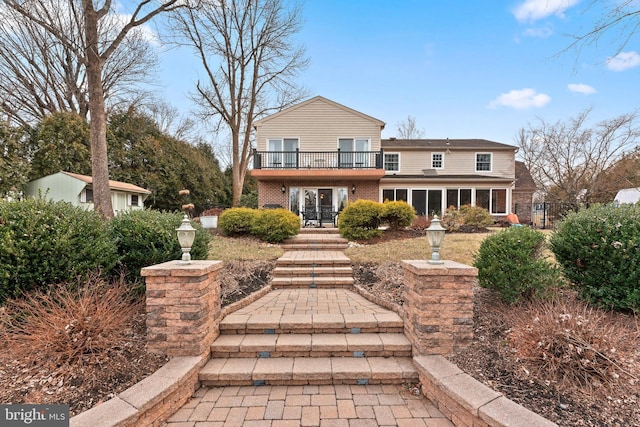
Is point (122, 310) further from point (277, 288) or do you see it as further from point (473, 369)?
point (473, 369)

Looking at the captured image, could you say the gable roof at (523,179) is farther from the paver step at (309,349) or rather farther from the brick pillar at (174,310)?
the brick pillar at (174,310)

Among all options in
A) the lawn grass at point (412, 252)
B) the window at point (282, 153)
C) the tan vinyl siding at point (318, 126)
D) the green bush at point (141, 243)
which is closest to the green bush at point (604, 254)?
the lawn grass at point (412, 252)

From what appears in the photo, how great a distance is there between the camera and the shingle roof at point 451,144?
54.7 feet

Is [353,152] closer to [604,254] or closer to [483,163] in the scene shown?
[483,163]

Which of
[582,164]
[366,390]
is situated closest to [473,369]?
[366,390]

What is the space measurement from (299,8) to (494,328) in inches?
685

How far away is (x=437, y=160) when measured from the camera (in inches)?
670

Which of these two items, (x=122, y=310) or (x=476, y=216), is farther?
(x=476, y=216)

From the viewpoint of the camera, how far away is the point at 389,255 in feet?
19.9

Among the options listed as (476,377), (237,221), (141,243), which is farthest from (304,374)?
(237,221)

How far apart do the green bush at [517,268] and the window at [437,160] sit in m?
14.3

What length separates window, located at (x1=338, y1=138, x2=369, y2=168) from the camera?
45.2ft

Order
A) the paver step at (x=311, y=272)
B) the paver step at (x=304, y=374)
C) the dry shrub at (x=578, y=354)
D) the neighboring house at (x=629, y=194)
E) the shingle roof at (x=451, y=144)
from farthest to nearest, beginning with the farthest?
the shingle roof at (x=451, y=144) → the neighboring house at (x=629, y=194) → the paver step at (x=311, y=272) → the paver step at (x=304, y=374) → the dry shrub at (x=578, y=354)

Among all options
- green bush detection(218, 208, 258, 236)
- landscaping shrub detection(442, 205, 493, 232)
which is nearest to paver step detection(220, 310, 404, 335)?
green bush detection(218, 208, 258, 236)
